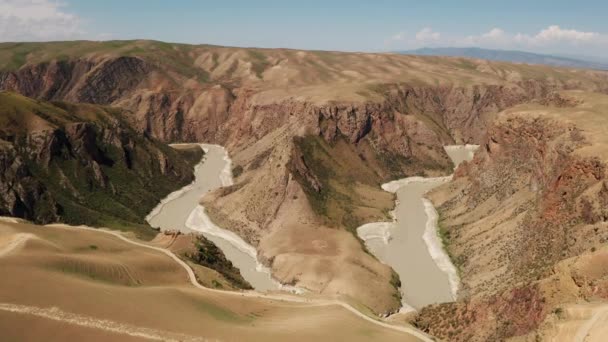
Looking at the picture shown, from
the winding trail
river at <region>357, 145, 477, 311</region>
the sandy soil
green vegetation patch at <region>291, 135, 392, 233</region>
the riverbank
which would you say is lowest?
the riverbank

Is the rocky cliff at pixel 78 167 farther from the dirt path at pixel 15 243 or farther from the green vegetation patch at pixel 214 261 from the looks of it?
the dirt path at pixel 15 243

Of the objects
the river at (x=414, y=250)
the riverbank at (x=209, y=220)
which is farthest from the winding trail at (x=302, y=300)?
the river at (x=414, y=250)

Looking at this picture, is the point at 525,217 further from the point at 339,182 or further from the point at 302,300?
the point at 302,300

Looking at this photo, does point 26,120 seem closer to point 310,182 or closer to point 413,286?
point 310,182

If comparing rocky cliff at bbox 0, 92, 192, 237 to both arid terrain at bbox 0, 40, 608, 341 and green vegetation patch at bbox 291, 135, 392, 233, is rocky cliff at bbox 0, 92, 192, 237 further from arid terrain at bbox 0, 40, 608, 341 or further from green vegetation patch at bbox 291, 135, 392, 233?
green vegetation patch at bbox 291, 135, 392, 233

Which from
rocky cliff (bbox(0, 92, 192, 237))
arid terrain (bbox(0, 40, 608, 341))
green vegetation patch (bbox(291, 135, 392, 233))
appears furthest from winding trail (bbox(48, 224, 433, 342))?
green vegetation patch (bbox(291, 135, 392, 233))

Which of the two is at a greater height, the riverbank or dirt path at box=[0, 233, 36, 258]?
Result: dirt path at box=[0, 233, 36, 258]

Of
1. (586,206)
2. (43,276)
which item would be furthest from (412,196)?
(43,276)
